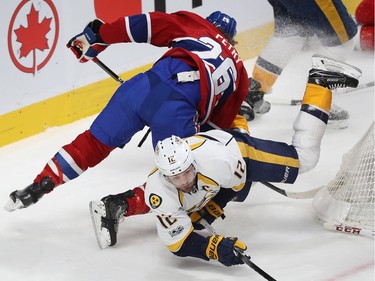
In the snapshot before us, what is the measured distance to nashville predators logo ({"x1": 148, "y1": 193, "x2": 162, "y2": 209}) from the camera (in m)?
3.25

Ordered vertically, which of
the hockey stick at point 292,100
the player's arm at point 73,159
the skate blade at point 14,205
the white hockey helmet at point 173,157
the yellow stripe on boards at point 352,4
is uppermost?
the white hockey helmet at point 173,157

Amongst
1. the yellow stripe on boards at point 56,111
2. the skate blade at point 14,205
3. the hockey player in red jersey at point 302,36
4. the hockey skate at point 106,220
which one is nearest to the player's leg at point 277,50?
the hockey player in red jersey at point 302,36

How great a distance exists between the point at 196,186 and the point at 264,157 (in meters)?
0.34

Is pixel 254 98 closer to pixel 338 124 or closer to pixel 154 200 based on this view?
pixel 338 124

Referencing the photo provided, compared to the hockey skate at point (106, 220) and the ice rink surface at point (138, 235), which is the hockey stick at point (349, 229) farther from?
the hockey skate at point (106, 220)

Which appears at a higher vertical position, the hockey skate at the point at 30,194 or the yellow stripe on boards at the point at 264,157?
the yellow stripe on boards at the point at 264,157

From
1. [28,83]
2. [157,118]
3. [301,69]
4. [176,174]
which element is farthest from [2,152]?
[301,69]

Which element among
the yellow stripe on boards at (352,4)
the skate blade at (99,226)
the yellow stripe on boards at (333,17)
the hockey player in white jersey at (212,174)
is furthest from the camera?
the yellow stripe on boards at (352,4)

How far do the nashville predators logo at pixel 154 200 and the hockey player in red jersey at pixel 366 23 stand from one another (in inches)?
121

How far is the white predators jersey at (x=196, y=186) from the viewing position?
3242 mm

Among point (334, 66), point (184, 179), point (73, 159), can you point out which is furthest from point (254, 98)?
point (184, 179)

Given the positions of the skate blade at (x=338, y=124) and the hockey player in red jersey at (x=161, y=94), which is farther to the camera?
the skate blade at (x=338, y=124)

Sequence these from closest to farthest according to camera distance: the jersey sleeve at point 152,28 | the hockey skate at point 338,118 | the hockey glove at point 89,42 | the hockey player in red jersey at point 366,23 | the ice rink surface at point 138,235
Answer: the ice rink surface at point 138,235, the jersey sleeve at point 152,28, the hockey glove at point 89,42, the hockey skate at point 338,118, the hockey player in red jersey at point 366,23

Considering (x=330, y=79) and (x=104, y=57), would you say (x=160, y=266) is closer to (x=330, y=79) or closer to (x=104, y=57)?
(x=330, y=79)
